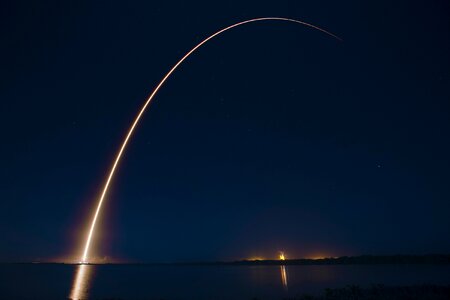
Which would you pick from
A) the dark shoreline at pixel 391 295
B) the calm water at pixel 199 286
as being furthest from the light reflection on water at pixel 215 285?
the dark shoreline at pixel 391 295

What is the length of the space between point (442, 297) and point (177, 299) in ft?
90.5

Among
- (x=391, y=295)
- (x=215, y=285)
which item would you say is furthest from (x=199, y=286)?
(x=391, y=295)

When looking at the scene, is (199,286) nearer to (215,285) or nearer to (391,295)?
(215,285)

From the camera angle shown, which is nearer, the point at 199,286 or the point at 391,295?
the point at 391,295

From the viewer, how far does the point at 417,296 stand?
82.4 ft

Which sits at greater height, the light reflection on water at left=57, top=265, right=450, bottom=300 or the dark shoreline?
the light reflection on water at left=57, top=265, right=450, bottom=300

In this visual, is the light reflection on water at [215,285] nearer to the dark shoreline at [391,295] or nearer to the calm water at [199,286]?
the calm water at [199,286]

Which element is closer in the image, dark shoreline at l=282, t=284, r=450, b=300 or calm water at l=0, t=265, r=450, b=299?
dark shoreline at l=282, t=284, r=450, b=300

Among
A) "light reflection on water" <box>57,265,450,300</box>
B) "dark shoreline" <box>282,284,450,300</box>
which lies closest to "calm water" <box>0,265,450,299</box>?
"light reflection on water" <box>57,265,450,300</box>

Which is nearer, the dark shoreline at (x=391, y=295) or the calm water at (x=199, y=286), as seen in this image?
the dark shoreline at (x=391, y=295)

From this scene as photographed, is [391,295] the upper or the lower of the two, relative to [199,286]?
lower

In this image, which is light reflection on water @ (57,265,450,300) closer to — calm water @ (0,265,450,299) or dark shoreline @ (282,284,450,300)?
calm water @ (0,265,450,299)

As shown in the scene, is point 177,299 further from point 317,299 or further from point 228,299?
point 317,299

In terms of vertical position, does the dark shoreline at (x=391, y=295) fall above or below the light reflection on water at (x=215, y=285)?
below
